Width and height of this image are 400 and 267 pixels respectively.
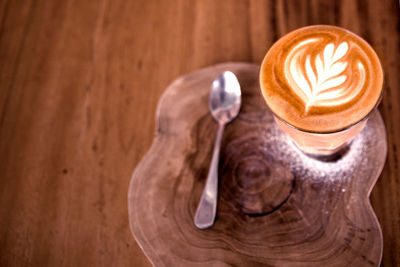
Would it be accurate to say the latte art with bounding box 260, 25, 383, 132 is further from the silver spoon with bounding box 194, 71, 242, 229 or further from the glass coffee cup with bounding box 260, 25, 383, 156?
the silver spoon with bounding box 194, 71, 242, 229

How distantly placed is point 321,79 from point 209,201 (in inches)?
11.7

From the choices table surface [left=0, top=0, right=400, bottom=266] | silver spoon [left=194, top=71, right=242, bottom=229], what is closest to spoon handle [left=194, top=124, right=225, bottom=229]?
silver spoon [left=194, top=71, right=242, bottom=229]

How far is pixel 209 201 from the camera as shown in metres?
0.64

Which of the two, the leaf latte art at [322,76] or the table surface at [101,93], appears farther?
the table surface at [101,93]

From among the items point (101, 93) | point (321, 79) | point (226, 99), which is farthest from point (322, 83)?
point (101, 93)

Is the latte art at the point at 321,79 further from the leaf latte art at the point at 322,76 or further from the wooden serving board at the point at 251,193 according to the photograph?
the wooden serving board at the point at 251,193

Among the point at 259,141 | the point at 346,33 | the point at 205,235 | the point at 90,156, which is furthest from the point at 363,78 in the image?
the point at 90,156

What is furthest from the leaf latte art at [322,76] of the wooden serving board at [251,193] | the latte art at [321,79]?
the wooden serving board at [251,193]

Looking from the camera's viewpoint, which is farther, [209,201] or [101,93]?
[101,93]

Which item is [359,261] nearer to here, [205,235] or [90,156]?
[205,235]

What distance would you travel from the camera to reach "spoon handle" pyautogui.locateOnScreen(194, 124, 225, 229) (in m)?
0.62

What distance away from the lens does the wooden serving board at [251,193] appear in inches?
23.6

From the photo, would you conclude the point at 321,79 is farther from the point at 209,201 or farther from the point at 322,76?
the point at 209,201

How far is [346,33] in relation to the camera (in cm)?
59
